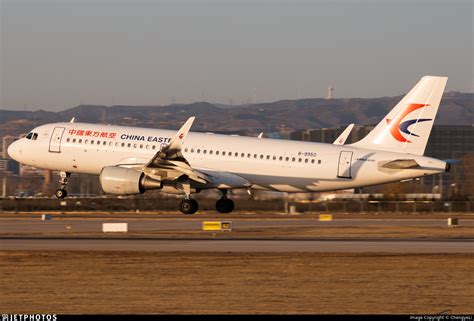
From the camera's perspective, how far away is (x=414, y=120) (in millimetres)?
56500

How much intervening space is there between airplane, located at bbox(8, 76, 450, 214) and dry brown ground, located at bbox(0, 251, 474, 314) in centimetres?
2040

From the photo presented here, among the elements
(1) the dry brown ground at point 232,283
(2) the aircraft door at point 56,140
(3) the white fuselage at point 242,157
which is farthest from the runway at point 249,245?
(2) the aircraft door at point 56,140

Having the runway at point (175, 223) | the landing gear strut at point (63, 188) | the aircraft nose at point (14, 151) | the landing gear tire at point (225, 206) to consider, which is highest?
the aircraft nose at point (14, 151)

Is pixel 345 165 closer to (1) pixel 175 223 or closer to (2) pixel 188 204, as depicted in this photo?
(2) pixel 188 204

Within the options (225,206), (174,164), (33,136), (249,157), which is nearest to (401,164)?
(249,157)

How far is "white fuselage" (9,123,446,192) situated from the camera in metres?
56.2

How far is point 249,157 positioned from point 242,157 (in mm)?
452

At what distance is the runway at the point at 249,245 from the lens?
37.3m

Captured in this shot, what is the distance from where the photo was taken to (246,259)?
33438mm

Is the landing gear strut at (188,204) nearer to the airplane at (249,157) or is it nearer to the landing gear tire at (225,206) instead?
the airplane at (249,157)

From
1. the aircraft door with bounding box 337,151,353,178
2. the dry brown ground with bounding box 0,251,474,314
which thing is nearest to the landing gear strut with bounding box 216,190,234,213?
the aircraft door with bounding box 337,151,353,178

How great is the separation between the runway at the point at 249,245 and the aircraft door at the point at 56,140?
18.2 m

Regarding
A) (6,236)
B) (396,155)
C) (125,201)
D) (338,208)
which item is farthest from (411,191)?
(6,236)

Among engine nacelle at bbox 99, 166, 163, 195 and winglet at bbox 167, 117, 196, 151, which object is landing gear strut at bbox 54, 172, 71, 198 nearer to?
engine nacelle at bbox 99, 166, 163, 195
